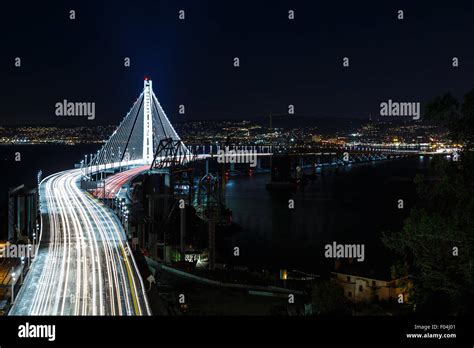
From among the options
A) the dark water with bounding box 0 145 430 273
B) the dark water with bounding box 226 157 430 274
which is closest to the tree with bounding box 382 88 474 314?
the dark water with bounding box 226 157 430 274

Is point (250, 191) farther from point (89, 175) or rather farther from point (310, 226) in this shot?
point (310, 226)

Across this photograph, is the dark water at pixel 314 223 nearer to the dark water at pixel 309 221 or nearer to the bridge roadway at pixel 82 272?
the dark water at pixel 309 221

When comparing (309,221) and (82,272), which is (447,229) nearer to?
(82,272)

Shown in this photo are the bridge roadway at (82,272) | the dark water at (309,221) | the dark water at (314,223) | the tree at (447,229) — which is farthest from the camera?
the dark water at (309,221)

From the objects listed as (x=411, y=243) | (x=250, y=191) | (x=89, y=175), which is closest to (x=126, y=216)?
(x=411, y=243)

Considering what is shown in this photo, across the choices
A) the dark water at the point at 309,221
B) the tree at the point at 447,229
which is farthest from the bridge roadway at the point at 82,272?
the dark water at the point at 309,221

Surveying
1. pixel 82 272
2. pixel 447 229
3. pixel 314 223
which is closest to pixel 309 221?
pixel 314 223
